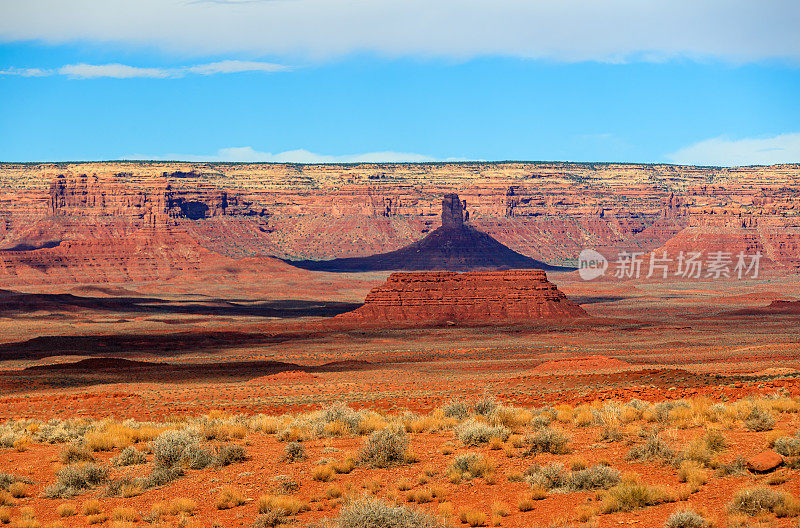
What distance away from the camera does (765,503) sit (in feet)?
43.4

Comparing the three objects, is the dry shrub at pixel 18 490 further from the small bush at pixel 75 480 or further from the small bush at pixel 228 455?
the small bush at pixel 228 455

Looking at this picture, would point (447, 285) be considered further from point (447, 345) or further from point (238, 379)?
point (238, 379)

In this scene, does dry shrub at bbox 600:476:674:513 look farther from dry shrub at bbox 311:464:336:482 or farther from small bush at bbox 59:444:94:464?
small bush at bbox 59:444:94:464

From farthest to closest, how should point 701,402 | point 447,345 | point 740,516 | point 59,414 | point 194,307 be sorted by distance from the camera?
point 194,307, point 447,345, point 59,414, point 701,402, point 740,516

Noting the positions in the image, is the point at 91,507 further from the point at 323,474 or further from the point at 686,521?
the point at 686,521

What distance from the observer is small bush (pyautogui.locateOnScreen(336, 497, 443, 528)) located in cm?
1332

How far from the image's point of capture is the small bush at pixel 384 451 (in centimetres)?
1762

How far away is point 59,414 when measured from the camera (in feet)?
106

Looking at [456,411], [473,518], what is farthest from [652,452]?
[456,411]

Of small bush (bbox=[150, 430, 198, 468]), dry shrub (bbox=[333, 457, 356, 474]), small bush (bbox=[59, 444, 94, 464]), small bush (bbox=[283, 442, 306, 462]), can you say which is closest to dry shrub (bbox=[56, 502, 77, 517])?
small bush (bbox=[150, 430, 198, 468])

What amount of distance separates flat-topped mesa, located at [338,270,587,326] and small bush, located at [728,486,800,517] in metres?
83.3

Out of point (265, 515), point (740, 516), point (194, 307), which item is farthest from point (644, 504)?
point (194, 307)

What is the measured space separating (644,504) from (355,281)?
181 metres

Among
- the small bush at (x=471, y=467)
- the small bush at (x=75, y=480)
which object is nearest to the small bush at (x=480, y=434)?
the small bush at (x=471, y=467)
